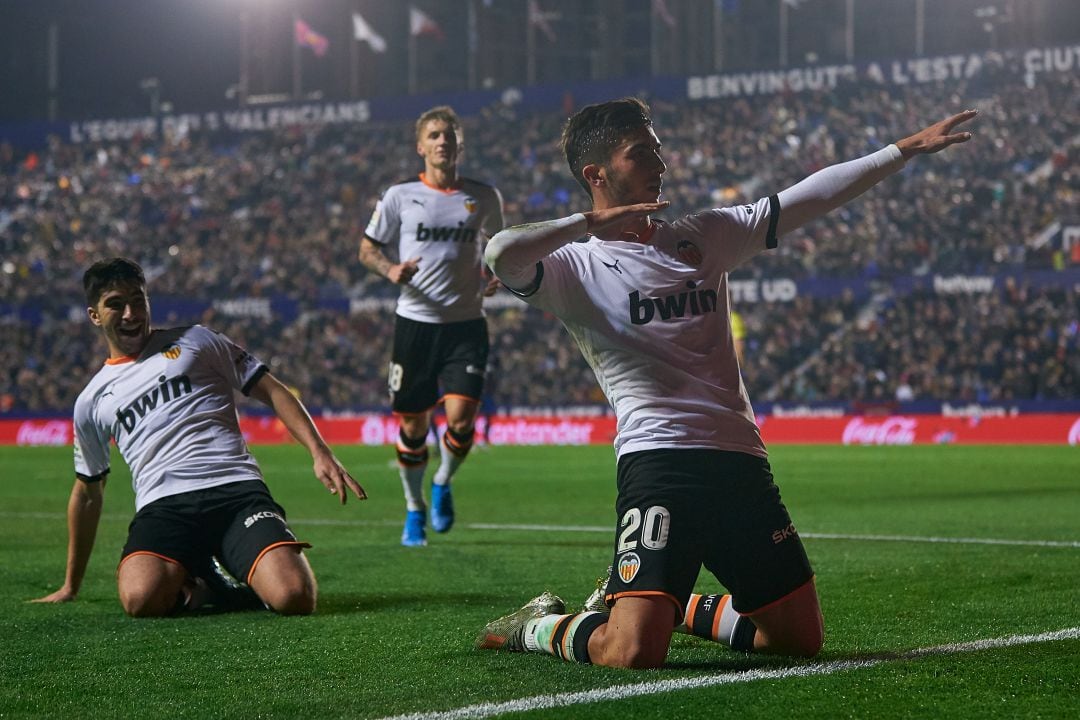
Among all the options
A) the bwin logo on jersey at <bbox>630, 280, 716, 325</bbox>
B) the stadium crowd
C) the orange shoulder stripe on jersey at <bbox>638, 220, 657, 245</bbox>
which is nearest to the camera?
the bwin logo on jersey at <bbox>630, 280, 716, 325</bbox>

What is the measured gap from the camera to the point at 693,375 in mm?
4754

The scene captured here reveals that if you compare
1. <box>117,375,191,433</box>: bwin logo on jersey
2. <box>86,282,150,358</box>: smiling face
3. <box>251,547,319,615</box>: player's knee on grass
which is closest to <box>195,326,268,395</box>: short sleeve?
<box>117,375,191,433</box>: bwin logo on jersey

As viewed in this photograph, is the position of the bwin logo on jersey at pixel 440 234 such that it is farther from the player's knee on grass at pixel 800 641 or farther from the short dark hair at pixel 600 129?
the player's knee on grass at pixel 800 641

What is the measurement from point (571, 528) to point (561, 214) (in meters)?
24.4

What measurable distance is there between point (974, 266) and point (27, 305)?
2387 centimetres

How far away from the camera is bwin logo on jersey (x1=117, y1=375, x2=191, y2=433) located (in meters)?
6.58

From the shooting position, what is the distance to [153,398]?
21.6 feet

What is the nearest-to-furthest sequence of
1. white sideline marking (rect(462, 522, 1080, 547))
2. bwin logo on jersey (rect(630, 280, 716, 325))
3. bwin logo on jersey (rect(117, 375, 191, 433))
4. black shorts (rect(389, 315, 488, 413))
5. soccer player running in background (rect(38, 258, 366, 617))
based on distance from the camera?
bwin logo on jersey (rect(630, 280, 716, 325))
soccer player running in background (rect(38, 258, 366, 617))
bwin logo on jersey (rect(117, 375, 191, 433))
white sideline marking (rect(462, 522, 1080, 547))
black shorts (rect(389, 315, 488, 413))

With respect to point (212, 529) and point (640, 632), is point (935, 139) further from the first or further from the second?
point (212, 529)

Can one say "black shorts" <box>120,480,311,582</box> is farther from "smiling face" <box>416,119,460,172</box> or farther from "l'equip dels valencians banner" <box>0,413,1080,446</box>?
"l'equip dels valencians banner" <box>0,413,1080,446</box>

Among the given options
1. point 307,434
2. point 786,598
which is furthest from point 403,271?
point 786,598

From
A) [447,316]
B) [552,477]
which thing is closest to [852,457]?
[552,477]

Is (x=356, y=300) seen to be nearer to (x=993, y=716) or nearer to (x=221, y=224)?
(x=221, y=224)

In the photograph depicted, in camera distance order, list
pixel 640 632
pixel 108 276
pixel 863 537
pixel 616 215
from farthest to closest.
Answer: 1. pixel 863 537
2. pixel 108 276
3. pixel 640 632
4. pixel 616 215
